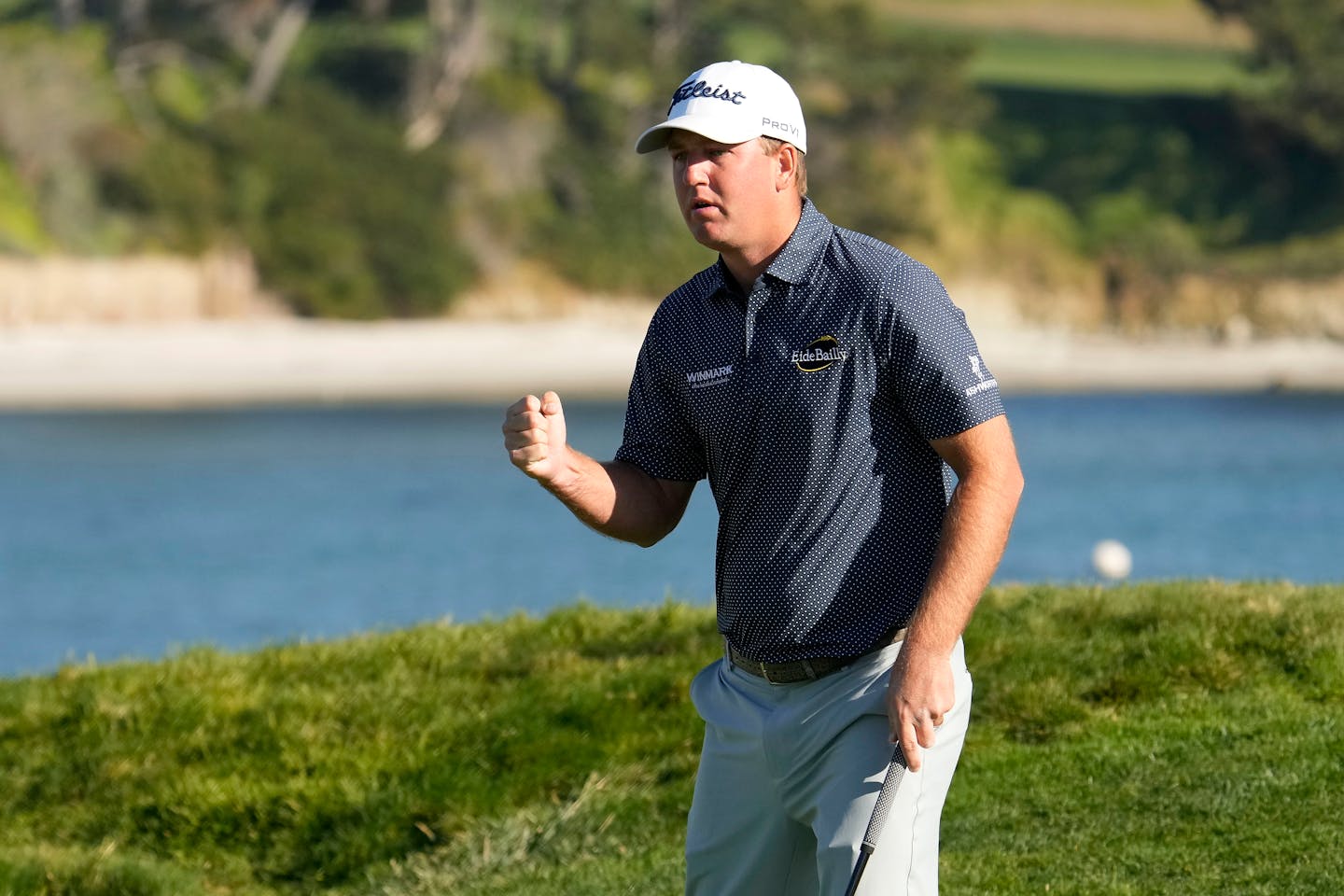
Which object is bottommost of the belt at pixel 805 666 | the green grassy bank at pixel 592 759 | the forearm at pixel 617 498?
the green grassy bank at pixel 592 759

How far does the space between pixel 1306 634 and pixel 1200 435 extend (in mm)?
35887

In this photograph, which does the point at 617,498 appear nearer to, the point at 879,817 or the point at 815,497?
the point at 815,497

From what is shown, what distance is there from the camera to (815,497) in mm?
3783

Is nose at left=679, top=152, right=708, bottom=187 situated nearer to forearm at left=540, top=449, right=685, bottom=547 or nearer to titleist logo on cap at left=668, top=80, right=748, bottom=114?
titleist logo on cap at left=668, top=80, right=748, bottom=114

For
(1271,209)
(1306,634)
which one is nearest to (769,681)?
(1306,634)

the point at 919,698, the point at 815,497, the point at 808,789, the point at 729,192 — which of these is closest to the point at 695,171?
the point at 729,192

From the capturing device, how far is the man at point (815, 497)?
145 inches

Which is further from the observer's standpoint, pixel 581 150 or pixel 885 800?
pixel 581 150

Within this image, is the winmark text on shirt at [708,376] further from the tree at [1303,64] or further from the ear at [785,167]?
the tree at [1303,64]

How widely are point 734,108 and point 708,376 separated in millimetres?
526

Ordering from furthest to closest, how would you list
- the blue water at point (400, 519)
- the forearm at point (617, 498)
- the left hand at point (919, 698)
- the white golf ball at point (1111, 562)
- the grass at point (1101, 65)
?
the grass at point (1101, 65)
the blue water at point (400, 519)
the white golf ball at point (1111, 562)
the forearm at point (617, 498)
the left hand at point (919, 698)

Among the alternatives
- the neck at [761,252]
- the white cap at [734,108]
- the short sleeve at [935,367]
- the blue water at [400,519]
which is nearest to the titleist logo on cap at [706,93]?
the white cap at [734,108]

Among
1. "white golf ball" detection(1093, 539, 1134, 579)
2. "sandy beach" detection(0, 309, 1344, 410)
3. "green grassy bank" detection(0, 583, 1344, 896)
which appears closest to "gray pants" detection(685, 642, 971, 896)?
"green grassy bank" detection(0, 583, 1344, 896)

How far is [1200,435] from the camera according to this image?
41688 mm
